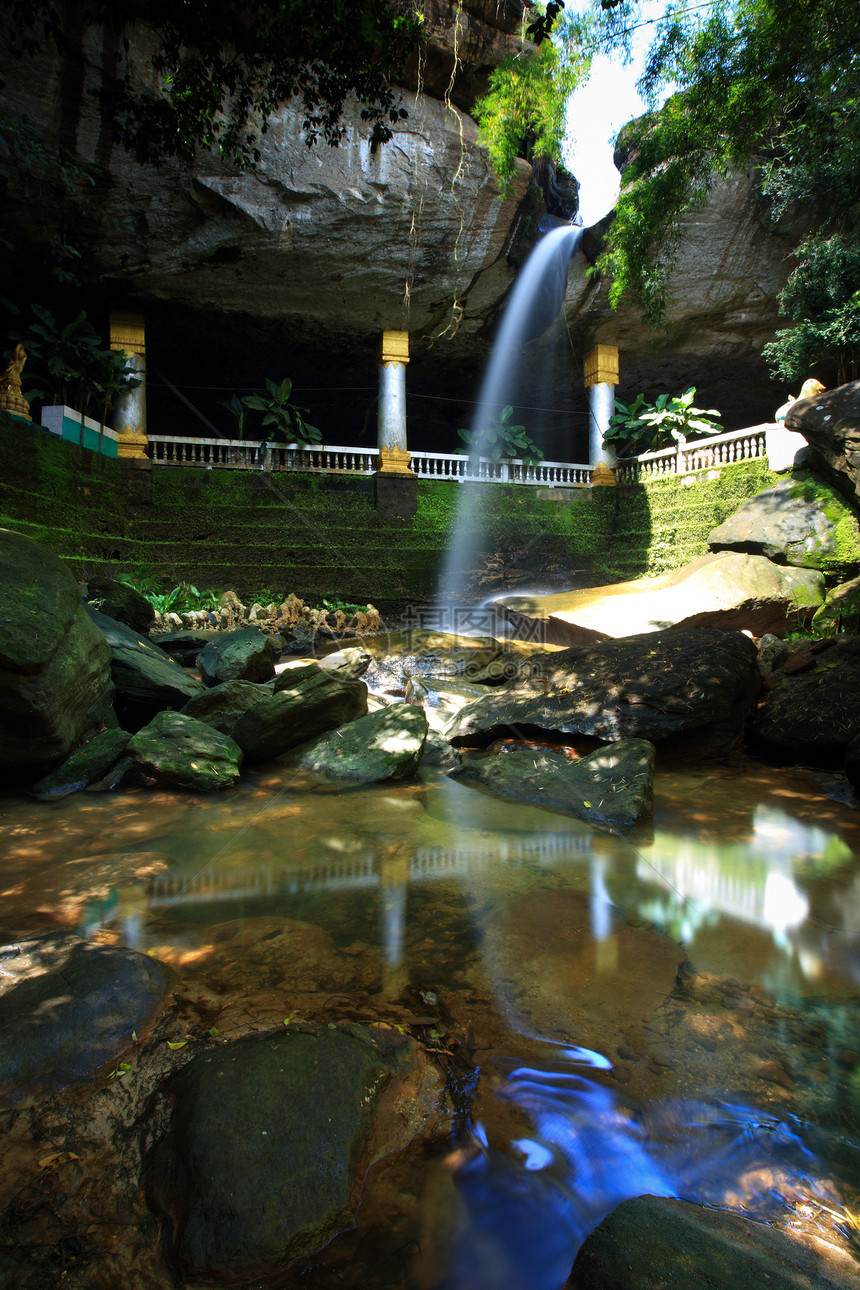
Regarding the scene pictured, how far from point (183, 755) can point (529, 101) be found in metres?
10.7

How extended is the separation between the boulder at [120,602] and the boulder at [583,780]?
514cm

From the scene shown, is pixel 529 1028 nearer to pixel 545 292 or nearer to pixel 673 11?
pixel 673 11

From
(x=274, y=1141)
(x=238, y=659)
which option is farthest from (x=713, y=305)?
(x=274, y=1141)

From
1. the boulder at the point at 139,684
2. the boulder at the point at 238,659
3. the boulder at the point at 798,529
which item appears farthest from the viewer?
the boulder at the point at 798,529

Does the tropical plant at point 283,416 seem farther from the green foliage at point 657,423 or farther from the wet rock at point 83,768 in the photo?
the wet rock at point 83,768

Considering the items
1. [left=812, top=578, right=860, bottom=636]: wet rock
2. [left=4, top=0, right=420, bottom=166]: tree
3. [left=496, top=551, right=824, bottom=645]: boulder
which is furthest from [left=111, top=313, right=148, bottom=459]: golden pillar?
[left=812, top=578, right=860, bottom=636]: wet rock

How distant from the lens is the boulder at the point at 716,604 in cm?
736

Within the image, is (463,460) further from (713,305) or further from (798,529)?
(798,529)

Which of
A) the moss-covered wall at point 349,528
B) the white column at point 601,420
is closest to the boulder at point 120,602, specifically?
the moss-covered wall at point 349,528

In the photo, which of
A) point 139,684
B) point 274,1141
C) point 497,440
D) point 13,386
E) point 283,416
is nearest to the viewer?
point 274,1141

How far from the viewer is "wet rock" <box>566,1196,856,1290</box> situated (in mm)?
Answer: 946

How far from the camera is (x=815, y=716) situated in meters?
4.39

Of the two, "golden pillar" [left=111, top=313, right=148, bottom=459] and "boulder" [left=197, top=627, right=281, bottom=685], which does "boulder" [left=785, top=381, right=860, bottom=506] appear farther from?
"golden pillar" [left=111, top=313, right=148, bottom=459]

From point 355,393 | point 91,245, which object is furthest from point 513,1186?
point 355,393
